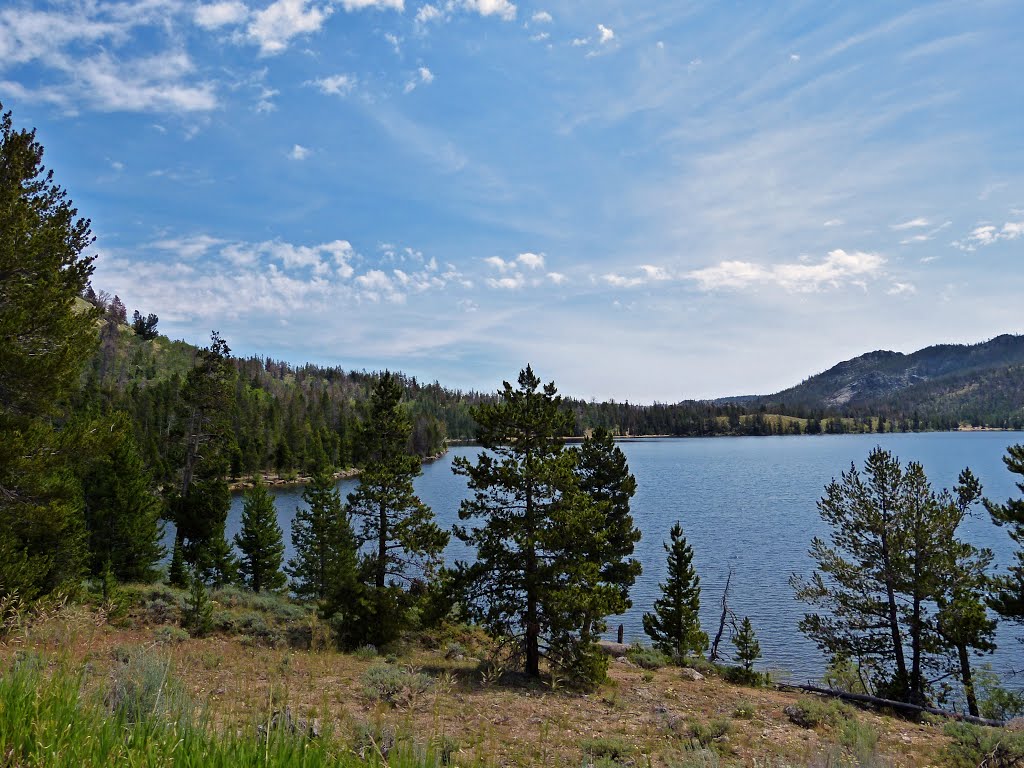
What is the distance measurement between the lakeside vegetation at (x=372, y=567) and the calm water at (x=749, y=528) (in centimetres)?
441

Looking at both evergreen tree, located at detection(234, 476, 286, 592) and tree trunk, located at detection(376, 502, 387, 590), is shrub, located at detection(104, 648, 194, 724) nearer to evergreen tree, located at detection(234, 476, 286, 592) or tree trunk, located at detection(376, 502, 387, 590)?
tree trunk, located at detection(376, 502, 387, 590)

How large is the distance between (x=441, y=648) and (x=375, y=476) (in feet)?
29.8

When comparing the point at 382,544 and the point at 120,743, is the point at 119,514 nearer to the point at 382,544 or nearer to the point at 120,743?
the point at 382,544

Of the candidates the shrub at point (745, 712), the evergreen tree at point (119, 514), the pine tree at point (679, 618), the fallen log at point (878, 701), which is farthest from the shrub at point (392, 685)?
the evergreen tree at point (119, 514)

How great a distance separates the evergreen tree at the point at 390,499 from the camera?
25.7 m

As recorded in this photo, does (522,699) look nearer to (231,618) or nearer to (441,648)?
(441,648)

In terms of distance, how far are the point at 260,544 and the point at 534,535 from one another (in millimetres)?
26312

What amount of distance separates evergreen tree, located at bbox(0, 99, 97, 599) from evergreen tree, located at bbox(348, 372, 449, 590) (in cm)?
1238

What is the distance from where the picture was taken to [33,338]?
13.7m

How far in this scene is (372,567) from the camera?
2547 cm

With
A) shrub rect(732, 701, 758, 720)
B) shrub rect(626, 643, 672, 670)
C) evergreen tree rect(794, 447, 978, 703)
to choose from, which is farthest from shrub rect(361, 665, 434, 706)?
evergreen tree rect(794, 447, 978, 703)

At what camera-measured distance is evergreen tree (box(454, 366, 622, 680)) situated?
1995 centimetres

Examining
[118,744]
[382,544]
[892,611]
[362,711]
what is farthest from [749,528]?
[118,744]

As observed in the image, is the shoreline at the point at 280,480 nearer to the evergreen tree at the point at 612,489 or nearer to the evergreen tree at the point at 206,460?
the evergreen tree at the point at 206,460
